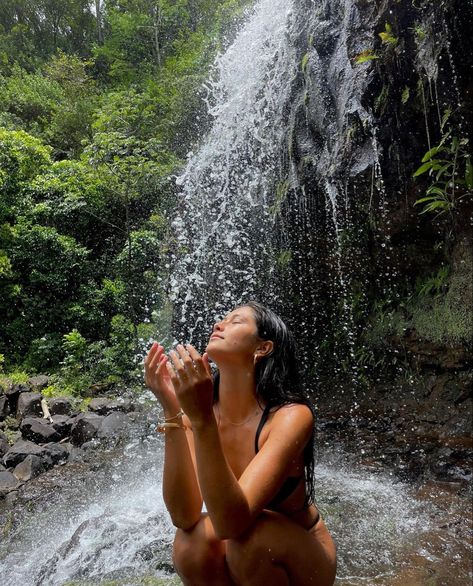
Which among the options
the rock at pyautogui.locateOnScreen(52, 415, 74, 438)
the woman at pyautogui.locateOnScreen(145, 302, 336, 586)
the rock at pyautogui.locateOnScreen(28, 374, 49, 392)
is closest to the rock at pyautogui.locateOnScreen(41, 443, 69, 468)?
the rock at pyautogui.locateOnScreen(52, 415, 74, 438)

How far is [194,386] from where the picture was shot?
1.57m

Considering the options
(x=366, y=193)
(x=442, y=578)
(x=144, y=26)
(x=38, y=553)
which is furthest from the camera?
(x=144, y=26)

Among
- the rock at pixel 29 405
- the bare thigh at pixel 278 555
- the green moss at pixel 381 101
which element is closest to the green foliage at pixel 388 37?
the green moss at pixel 381 101

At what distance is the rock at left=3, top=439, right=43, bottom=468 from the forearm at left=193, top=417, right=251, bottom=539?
5562 mm

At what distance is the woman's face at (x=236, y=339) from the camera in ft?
6.45

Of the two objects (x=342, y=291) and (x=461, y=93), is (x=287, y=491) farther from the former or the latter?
(x=342, y=291)

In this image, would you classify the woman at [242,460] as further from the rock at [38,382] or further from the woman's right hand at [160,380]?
the rock at [38,382]

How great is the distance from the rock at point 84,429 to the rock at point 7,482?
1387 millimetres

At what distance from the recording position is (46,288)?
12781 mm

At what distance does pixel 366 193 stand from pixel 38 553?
547cm

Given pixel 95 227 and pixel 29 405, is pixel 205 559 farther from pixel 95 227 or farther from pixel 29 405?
pixel 95 227

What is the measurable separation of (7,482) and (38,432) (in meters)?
1.57

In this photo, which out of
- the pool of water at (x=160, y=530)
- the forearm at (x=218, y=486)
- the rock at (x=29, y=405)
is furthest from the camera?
the rock at (x=29, y=405)

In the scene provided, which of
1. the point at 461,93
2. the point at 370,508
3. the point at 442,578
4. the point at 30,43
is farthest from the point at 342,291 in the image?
the point at 30,43
